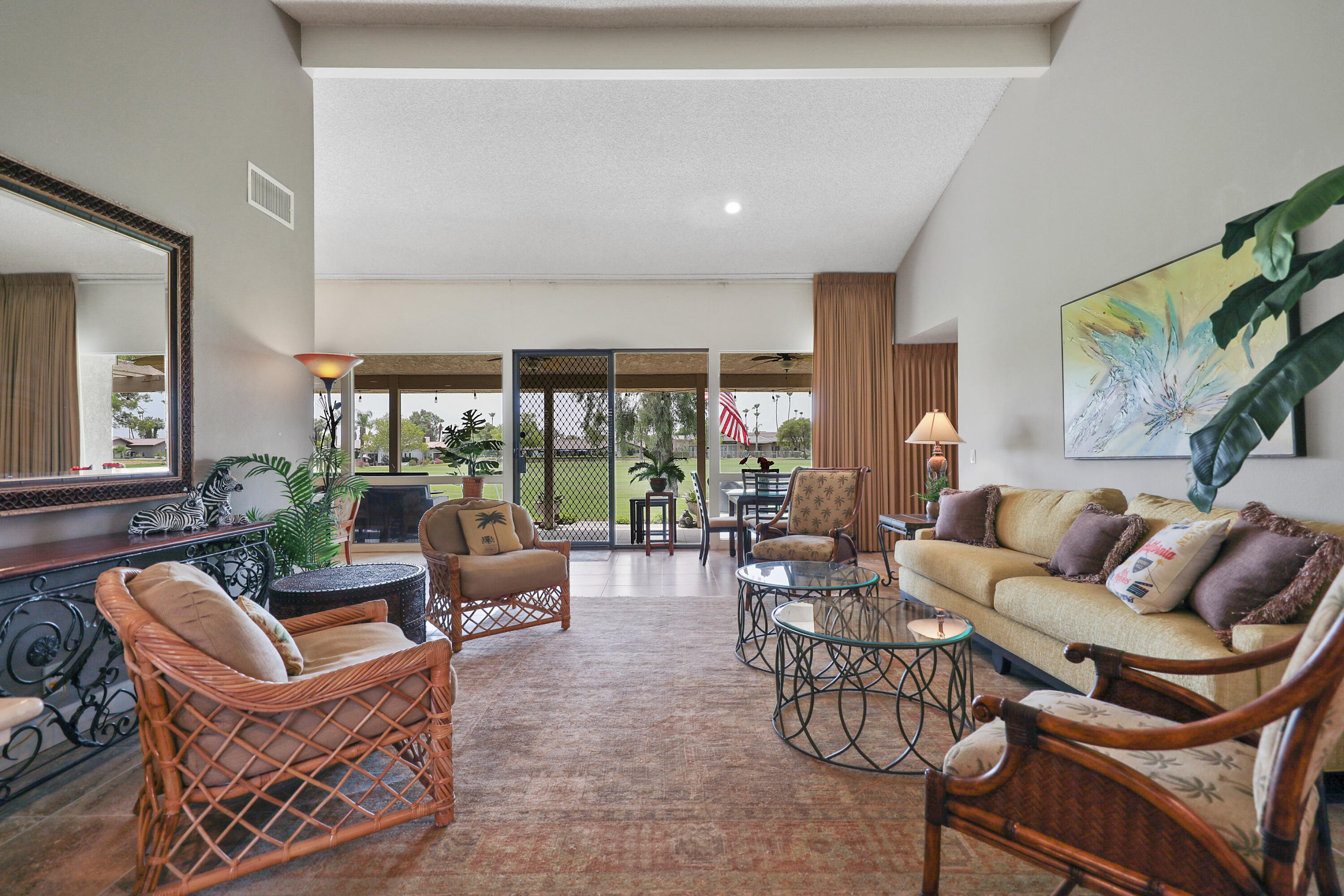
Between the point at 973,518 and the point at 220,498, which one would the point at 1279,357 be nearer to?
the point at 973,518

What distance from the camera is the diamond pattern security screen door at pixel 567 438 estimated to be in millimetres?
6949

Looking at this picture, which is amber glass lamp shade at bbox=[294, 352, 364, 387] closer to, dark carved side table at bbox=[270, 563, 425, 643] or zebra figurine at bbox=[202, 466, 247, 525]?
zebra figurine at bbox=[202, 466, 247, 525]

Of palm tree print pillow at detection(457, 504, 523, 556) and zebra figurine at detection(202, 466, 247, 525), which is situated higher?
zebra figurine at detection(202, 466, 247, 525)

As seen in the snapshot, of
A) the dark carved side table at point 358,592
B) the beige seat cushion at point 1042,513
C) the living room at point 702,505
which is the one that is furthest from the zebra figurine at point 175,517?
the beige seat cushion at point 1042,513

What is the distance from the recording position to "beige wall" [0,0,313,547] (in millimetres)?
2268

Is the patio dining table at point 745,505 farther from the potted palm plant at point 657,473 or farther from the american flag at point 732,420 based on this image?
the american flag at point 732,420

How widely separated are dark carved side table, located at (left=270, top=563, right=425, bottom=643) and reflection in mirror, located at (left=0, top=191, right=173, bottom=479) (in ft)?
2.49

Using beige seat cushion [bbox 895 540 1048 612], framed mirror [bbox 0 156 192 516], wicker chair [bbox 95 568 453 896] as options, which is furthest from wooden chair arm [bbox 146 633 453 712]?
beige seat cushion [bbox 895 540 1048 612]

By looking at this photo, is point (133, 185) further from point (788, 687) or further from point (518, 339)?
point (518, 339)

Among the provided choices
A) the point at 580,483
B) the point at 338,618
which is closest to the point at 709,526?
the point at 580,483

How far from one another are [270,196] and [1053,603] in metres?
4.50

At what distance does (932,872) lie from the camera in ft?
4.71

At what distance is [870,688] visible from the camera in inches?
114

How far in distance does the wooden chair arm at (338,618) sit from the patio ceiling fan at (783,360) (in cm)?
551
